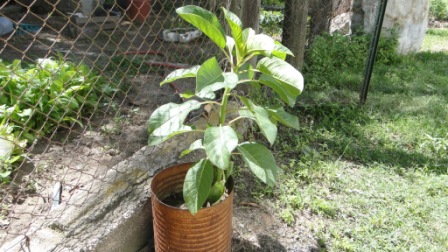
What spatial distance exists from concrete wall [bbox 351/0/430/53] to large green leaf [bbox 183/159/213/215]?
4600mm

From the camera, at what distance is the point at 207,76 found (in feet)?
5.59

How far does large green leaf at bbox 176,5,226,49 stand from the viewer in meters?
1.72

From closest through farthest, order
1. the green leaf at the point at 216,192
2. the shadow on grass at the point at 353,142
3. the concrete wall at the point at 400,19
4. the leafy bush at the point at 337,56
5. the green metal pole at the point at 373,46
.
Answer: the green leaf at the point at 216,192, the shadow on grass at the point at 353,142, the green metal pole at the point at 373,46, the leafy bush at the point at 337,56, the concrete wall at the point at 400,19

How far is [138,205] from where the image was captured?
2.16m

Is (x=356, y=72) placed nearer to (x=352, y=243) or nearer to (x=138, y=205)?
(x=352, y=243)

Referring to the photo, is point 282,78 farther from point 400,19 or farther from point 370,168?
point 400,19

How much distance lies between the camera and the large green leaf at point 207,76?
5.46ft

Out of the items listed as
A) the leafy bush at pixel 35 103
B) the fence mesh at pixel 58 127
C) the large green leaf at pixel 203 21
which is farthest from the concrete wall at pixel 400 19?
the large green leaf at pixel 203 21

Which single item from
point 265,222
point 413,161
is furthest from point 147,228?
point 413,161

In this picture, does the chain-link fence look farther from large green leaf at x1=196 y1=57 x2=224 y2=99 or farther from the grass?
the grass

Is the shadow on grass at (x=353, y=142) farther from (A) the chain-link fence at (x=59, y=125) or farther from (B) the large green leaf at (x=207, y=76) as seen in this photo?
(B) the large green leaf at (x=207, y=76)

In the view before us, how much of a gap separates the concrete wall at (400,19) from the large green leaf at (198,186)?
15.1 ft

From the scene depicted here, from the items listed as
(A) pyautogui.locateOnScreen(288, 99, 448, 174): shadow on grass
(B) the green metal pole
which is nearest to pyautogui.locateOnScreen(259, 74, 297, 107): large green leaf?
(A) pyautogui.locateOnScreen(288, 99, 448, 174): shadow on grass

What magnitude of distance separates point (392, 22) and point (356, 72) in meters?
1.34
